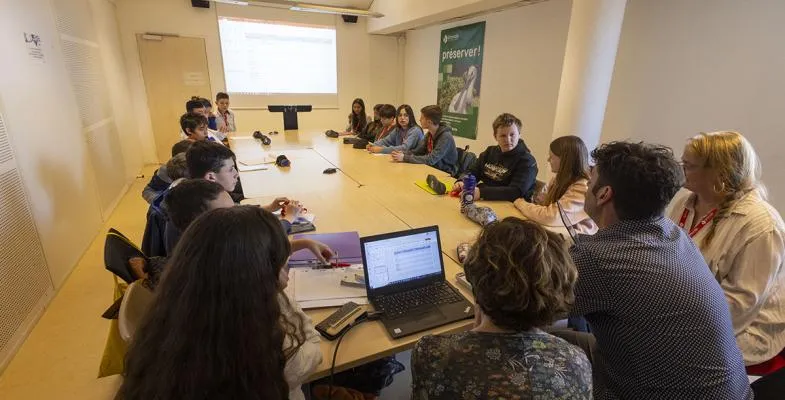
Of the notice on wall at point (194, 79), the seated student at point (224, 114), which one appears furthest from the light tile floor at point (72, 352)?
the notice on wall at point (194, 79)

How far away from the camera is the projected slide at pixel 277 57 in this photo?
6.53m

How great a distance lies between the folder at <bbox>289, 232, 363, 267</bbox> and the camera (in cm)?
157

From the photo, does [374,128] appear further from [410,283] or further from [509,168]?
[410,283]

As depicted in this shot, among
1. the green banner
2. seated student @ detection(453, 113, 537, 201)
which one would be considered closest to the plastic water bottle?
seated student @ detection(453, 113, 537, 201)

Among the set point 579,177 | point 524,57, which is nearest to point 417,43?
point 524,57

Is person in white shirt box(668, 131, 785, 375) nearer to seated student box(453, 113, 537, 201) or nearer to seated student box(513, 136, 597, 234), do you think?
seated student box(513, 136, 597, 234)

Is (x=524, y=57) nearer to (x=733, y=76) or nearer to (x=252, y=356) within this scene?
(x=733, y=76)

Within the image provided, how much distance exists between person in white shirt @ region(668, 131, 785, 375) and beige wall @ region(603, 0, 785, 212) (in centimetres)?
182

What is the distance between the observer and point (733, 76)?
111 inches

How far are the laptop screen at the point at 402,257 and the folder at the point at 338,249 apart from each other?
0.20 m

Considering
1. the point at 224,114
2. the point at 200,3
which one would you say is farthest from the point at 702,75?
the point at 200,3

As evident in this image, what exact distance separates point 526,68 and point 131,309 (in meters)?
4.90

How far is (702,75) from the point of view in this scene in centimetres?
300

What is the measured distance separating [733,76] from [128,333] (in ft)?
13.1
